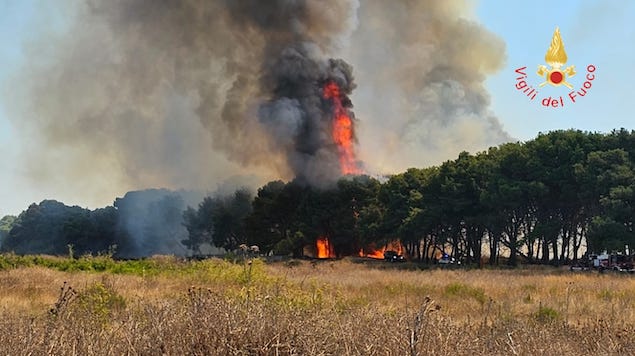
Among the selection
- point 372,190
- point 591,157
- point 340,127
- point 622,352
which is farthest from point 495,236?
point 622,352

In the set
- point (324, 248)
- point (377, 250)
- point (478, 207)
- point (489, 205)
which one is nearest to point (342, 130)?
point (324, 248)

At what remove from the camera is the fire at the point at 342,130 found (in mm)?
79444

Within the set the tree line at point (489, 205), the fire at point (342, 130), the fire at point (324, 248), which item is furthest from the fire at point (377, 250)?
the fire at point (342, 130)

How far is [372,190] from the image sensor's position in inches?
2859

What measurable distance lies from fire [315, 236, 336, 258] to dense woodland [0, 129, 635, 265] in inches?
44.1

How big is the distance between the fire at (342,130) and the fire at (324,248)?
34.8ft

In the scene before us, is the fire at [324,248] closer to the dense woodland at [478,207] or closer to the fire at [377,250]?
the dense woodland at [478,207]

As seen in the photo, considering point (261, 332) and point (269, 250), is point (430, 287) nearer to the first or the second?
point (261, 332)

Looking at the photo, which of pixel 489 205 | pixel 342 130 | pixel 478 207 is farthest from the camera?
pixel 342 130

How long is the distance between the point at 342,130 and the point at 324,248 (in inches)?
673

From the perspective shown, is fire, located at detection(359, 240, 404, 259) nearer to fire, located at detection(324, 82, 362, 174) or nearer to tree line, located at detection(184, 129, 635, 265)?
tree line, located at detection(184, 129, 635, 265)

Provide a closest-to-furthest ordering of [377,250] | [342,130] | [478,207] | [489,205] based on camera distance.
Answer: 1. [489,205]
2. [478,207]
3. [377,250]
4. [342,130]

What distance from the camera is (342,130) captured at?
264 feet

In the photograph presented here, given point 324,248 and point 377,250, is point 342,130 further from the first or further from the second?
point 377,250
